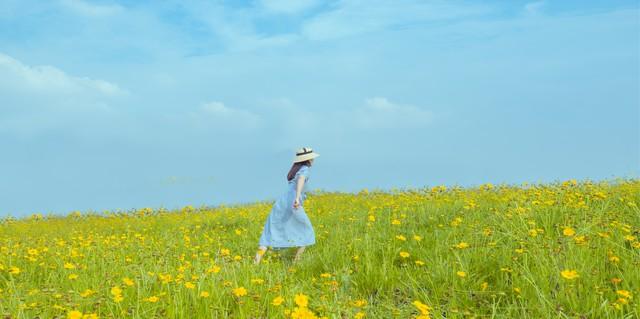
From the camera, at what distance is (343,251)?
23.8 ft

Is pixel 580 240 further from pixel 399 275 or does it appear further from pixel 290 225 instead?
pixel 290 225

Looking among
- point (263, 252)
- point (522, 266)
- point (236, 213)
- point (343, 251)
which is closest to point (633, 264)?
point (522, 266)

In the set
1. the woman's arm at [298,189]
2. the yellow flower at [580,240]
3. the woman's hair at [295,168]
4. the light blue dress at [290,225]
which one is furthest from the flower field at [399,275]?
the woman's hair at [295,168]

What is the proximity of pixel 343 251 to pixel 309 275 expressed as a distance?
65cm

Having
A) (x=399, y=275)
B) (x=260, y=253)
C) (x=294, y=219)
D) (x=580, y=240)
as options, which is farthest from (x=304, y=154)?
(x=580, y=240)

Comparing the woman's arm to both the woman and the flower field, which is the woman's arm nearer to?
the woman

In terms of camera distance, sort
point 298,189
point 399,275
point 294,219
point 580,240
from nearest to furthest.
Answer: point 580,240 → point 399,275 → point 298,189 → point 294,219

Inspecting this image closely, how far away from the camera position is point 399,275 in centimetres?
611

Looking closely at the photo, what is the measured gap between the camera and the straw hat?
8.80 metres

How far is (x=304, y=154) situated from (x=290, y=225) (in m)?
1.15

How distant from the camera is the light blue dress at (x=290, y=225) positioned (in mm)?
8828

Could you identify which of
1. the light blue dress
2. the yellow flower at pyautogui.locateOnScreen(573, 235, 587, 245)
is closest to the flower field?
the yellow flower at pyautogui.locateOnScreen(573, 235, 587, 245)

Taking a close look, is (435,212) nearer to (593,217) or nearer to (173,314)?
(593,217)

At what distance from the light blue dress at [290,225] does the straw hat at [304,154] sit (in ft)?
0.48
